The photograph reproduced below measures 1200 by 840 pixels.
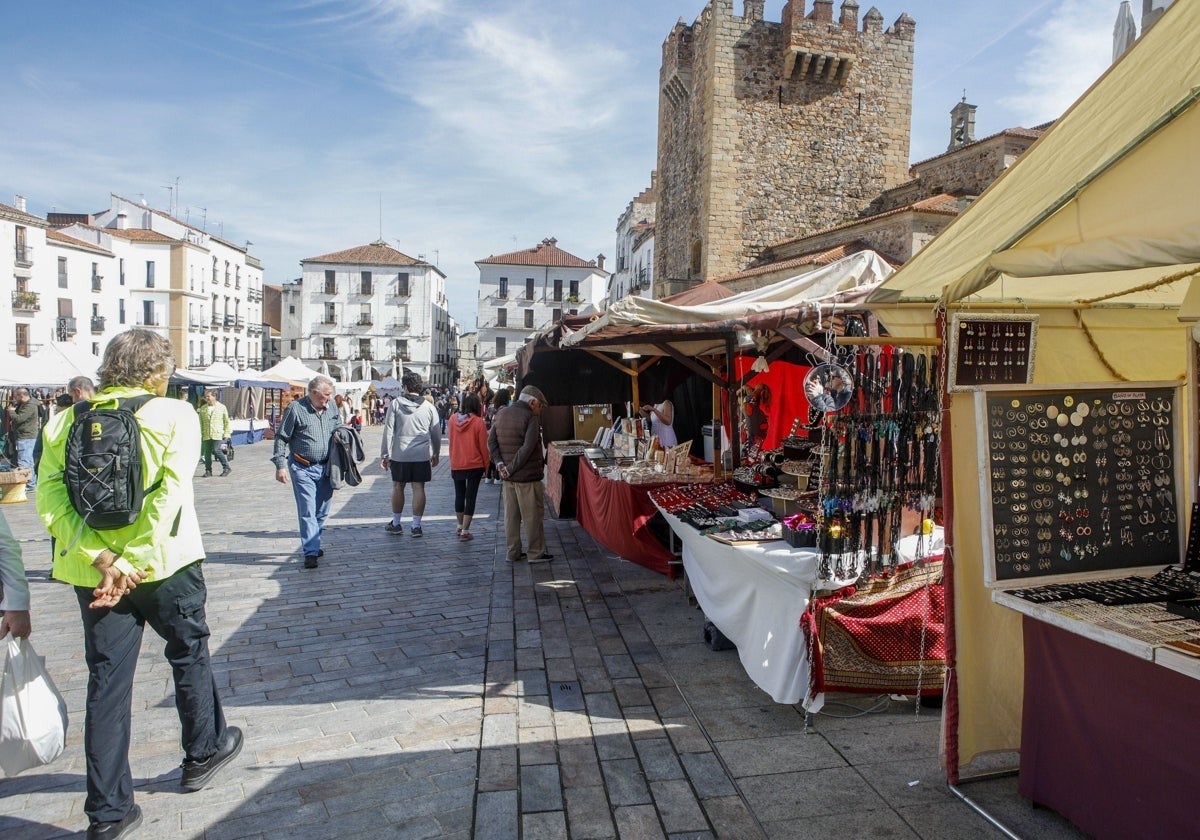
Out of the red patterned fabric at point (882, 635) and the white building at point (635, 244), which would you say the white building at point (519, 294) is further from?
the red patterned fabric at point (882, 635)

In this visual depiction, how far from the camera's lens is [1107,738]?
2.43 meters

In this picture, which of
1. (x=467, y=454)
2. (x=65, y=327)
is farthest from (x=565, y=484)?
(x=65, y=327)

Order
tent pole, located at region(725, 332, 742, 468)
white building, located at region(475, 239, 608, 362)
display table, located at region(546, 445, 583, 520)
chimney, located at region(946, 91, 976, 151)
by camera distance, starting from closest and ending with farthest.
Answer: tent pole, located at region(725, 332, 742, 468) < display table, located at region(546, 445, 583, 520) < chimney, located at region(946, 91, 976, 151) < white building, located at region(475, 239, 608, 362)

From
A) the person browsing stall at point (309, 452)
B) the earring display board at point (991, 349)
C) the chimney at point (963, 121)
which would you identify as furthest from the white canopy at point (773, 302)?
the chimney at point (963, 121)

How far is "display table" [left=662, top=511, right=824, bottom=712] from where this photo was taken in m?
3.54

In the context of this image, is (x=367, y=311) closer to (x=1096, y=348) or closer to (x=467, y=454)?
(x=467, y=454)

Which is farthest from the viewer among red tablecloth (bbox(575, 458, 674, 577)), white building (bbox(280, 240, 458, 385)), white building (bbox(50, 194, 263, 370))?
white building (bbox(280, 240, 458, 385))

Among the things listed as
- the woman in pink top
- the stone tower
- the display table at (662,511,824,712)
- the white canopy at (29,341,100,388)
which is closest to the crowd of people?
the display table at (662,511,824,712)

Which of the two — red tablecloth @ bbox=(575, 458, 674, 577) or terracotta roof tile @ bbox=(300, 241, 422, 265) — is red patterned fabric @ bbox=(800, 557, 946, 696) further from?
terracotta roof tile @ bbox=(300, 241, 422, 265)

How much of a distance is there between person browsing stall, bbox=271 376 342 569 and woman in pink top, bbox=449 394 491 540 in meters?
1.44

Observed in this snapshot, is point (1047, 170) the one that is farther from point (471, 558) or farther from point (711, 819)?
point (471, 558)

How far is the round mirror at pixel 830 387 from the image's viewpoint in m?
3.40

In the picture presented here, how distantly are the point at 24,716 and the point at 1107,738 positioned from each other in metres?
3.68

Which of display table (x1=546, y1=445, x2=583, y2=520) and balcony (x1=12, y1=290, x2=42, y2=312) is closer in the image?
display table (x1=546, y1=445, x2=583, y2=520)
